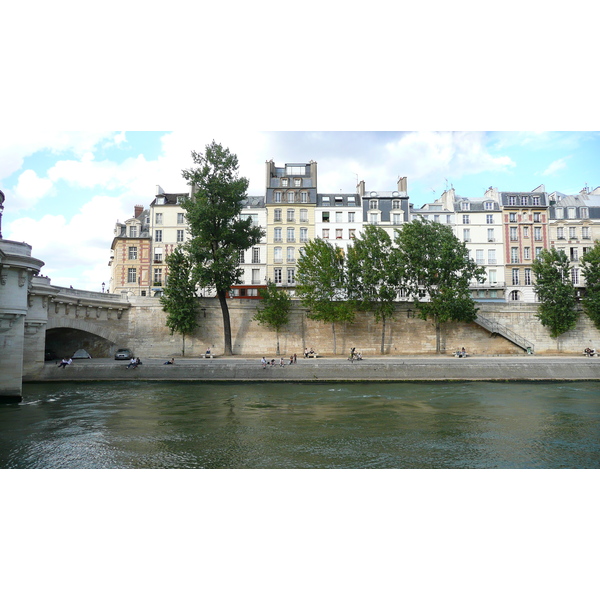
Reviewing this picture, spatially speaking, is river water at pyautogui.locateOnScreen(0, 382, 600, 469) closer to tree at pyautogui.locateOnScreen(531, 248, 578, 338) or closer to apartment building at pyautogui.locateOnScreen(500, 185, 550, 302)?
tree at pyautogui.locateOnScreen(531, 248, 578, 338)

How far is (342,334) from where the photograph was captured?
35.9 meters

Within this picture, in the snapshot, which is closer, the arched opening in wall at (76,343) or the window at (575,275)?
the arched opening in wall at (76,343)

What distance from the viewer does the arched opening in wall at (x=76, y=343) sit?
34000 millimetres

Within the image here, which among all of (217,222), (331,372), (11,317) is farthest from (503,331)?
(11,317)

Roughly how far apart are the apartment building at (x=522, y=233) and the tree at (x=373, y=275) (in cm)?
1649

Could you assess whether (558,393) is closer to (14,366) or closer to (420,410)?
(420,410)

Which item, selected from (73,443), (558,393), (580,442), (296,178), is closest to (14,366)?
(73,443)

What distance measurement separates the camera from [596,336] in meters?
36.8

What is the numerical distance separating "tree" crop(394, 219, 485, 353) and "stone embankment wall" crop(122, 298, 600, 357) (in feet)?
5.32

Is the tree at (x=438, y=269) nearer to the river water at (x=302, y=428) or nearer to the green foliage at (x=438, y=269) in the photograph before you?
the green foliage at (x=438, y=269)

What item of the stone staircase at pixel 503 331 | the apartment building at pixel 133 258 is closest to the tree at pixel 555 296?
the stone staircase at pixel 503 331

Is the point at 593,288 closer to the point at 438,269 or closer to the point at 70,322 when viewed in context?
the point at 438,269

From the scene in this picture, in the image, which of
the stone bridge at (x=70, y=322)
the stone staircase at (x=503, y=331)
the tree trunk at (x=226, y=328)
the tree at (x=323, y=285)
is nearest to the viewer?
the stone bridge at (x=70, y=322)

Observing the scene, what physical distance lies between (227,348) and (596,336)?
96.0 ft
